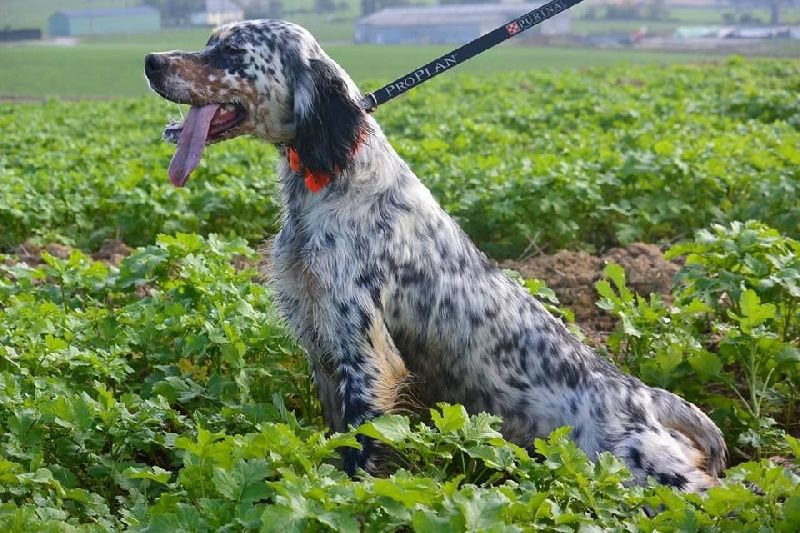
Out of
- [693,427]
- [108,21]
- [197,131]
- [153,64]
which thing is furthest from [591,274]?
[108,21]

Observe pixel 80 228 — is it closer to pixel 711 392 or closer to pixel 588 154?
pixel 588 154

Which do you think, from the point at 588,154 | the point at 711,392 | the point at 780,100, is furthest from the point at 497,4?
the point at 711,392

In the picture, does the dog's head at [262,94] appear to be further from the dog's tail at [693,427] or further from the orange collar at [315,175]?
the dog's tail at [693,427]

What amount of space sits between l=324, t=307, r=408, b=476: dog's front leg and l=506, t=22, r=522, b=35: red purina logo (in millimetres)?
1349

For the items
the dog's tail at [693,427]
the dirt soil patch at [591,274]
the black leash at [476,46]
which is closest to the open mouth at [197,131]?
the black leash at [476,46]

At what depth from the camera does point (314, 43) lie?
15.3 feet

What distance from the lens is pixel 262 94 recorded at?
462cm

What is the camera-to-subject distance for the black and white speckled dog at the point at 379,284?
444cm

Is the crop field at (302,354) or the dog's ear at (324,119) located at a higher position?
the dog's ear at (324,119)

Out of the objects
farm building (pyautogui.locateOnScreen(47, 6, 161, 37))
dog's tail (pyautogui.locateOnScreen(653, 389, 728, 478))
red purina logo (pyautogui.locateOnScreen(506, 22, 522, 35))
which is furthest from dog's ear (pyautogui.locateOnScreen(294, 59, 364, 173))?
farm building (pyautogui.locateOnScreen(47, 6, 161, 37))

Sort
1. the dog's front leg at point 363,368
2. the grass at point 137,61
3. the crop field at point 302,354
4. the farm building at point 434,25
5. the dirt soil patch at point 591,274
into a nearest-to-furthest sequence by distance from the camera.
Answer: the crop field at point 302,354 < the dog's front leg at point 363,368 < the dirt soil patch at point 591,274 < the grass at point 137,61 < the farm building at point 434,25

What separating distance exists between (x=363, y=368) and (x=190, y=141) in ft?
3.60

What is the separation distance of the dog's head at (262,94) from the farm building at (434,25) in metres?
43.5

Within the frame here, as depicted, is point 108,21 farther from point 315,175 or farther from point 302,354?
point 315,175
